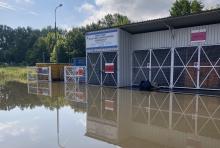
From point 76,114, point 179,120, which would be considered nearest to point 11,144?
point 76,114

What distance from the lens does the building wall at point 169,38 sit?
11641 mm

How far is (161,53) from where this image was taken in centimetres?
1387

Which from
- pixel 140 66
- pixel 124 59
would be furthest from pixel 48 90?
pixel 140 66

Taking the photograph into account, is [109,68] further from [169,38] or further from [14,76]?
[14,76]

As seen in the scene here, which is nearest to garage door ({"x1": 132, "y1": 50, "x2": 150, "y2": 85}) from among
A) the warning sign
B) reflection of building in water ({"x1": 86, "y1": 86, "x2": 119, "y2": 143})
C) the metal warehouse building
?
the metal warehouse building

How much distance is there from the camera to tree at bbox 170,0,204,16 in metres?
31.5

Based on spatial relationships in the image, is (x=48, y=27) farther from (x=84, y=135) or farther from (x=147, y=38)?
(x=84, y=135)

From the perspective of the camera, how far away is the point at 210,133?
208 inches

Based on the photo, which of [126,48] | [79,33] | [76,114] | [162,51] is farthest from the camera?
[79,33]

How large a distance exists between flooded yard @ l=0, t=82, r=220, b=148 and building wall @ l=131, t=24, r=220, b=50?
13.3 ft

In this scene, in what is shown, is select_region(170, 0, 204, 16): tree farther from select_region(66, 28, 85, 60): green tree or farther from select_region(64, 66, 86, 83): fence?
select_region(64, 66, 86, 83): fence

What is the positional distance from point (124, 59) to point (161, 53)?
2.42 metres

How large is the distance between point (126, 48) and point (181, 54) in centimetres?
366

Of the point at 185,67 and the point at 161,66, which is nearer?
the point at 185,67
